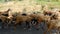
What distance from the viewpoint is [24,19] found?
1.97m

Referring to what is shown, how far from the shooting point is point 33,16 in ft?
6.45

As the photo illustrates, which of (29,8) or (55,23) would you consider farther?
(29,8)

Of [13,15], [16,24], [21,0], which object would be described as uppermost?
[21,0]

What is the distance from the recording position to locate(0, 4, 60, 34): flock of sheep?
1928 mm

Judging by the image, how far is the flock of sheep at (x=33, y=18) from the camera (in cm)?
193

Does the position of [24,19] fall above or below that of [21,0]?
below

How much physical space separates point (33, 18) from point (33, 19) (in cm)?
2

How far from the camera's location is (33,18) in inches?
77.9

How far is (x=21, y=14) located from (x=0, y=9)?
32 cm

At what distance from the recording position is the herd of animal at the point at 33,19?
1926 millimetres

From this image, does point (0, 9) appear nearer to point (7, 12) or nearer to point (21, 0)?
point (7, 12)

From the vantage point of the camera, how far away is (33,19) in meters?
1.99

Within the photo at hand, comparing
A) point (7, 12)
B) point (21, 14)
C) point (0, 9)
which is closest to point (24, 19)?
point (21, 14)

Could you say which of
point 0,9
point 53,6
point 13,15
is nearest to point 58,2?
point 53,6
